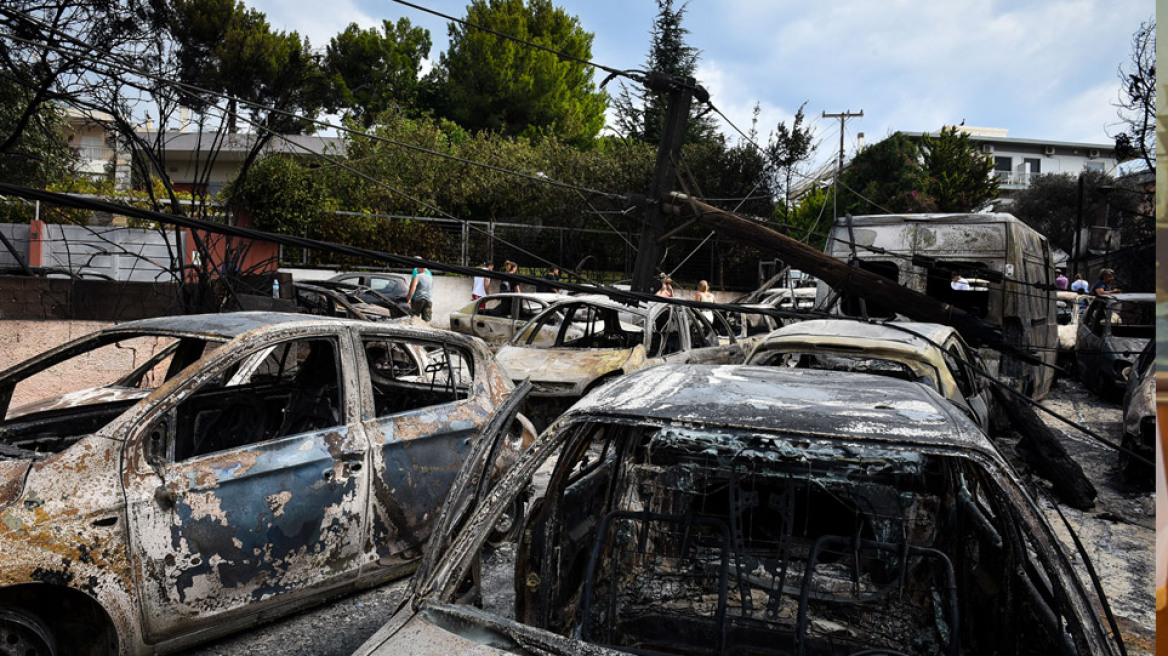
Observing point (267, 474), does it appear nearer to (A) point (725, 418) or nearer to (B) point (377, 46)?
(A) point (725, 418)

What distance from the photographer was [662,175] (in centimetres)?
1027

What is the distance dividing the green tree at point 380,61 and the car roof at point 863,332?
34535 millimetres

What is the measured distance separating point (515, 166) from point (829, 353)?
2128cm

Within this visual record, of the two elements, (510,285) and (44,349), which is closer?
(44,349)

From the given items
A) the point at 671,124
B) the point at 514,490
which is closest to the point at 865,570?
the point at 514,490

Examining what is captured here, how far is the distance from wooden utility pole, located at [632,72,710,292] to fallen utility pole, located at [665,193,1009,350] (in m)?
0.80

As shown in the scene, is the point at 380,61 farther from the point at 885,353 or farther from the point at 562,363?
the point at 885,353

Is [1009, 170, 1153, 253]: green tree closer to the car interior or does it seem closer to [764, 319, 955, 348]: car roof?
[764, 319, 955, 348]: car roof

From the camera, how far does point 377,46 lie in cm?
4000

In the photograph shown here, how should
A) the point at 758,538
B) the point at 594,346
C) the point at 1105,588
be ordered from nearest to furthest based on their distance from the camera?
1. the point at 758,538
2. the point at 1105,588
3. the point at 594,346

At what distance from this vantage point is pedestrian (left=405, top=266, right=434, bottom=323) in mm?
15766

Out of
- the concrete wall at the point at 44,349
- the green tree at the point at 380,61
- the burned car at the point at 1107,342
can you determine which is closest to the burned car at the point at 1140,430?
the burned car at the point at 1107,342

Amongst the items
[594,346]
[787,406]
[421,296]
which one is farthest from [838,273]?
[421,296]

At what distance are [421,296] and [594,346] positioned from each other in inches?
283
